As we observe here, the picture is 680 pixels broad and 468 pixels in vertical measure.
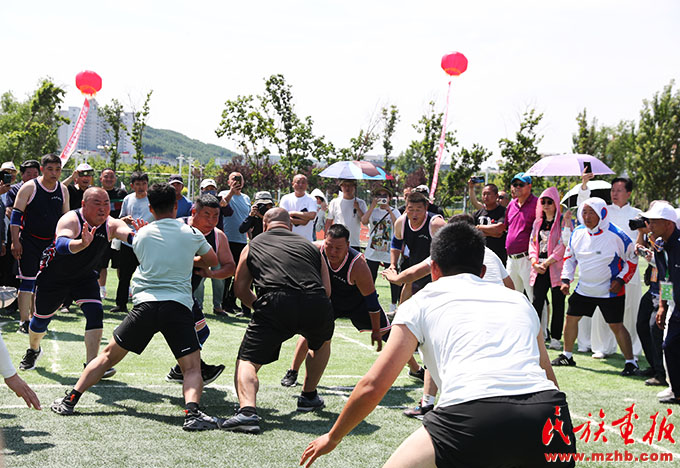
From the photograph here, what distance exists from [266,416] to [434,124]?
23.4m

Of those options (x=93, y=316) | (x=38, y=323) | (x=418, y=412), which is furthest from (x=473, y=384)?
(x=38, y=323)

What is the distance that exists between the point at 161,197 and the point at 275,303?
127cm

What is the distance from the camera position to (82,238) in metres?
5.88

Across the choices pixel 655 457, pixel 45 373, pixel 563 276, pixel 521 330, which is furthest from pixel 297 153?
pixel 521 330


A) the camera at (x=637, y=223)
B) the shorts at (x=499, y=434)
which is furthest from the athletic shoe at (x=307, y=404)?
the camera at (x=637, y=223)

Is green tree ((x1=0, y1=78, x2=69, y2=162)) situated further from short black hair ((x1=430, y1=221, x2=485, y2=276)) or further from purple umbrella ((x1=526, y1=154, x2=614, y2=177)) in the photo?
short black hair ((x1=430, y1=221, x2=485, y2=276))

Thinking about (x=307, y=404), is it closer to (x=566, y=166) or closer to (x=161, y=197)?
(x=161, y=197)

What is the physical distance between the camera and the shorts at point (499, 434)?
8.50 ft

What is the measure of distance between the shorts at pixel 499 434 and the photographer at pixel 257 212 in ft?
18.7

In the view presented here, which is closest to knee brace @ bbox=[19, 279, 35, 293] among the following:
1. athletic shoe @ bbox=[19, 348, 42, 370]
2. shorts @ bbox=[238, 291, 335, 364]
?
athletic shoe @ bbox=[19, 348, 42, 370]

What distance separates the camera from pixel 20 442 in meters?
4.71

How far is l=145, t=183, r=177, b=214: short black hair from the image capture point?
5.47m

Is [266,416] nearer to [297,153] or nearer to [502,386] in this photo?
[502,386]

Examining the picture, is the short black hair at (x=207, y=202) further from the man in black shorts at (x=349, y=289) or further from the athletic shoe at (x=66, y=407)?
the athletic shoe at (x=66, y=407)
